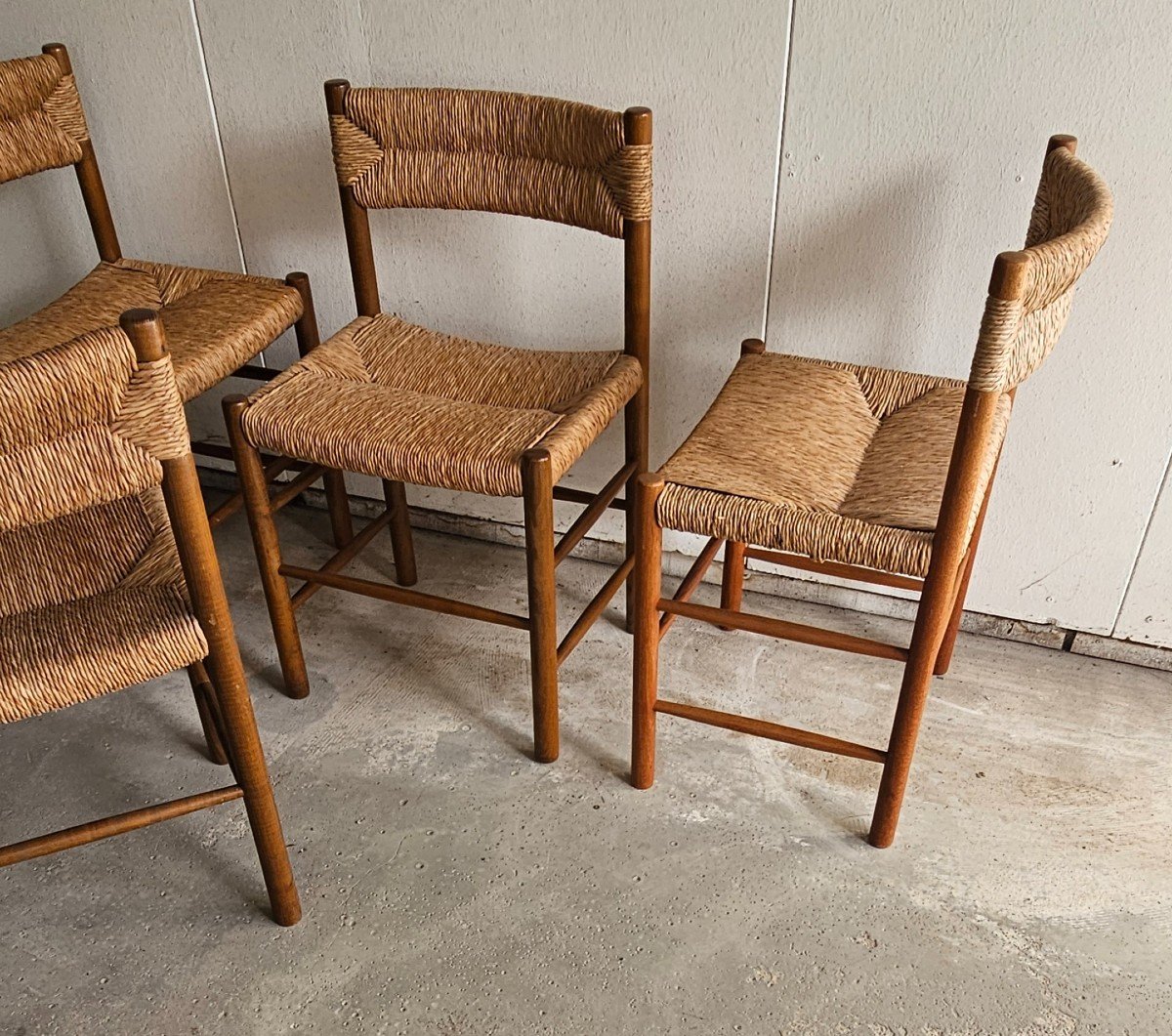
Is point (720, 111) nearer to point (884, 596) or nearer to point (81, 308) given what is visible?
point (884, 596)

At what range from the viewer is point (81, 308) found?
1924 mm

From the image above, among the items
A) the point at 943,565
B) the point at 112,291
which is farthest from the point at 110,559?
the point at 943,565

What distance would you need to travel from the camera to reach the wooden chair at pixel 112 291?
1.80 m

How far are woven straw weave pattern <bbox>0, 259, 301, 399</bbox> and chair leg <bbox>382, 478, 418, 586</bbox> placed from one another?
37 cm

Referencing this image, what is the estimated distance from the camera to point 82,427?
1.10 m

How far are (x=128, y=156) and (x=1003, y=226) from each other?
5.34ft

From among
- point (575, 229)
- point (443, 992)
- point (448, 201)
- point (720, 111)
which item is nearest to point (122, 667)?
point (443, 992)

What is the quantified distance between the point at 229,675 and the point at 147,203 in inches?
49.0

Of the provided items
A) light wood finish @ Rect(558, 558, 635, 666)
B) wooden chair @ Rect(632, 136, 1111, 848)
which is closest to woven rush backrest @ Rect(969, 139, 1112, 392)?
wooden chair @ Rect(632, 136, 1111, 848)

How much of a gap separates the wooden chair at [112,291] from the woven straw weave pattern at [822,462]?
31.0 inches

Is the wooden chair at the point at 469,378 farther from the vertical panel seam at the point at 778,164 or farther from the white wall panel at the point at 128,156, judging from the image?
the white wall panel at the point at 128,156

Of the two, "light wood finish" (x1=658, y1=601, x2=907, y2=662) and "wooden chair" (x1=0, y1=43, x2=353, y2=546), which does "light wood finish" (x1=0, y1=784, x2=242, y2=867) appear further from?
"light wood finish" (x1=658, y1=601, x2=907, y2=662)

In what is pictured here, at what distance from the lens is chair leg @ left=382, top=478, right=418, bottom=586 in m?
2.06

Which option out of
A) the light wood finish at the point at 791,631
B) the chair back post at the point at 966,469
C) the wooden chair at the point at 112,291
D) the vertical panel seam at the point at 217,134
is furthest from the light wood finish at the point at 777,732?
the vertical panel seam at the point at 217,134
